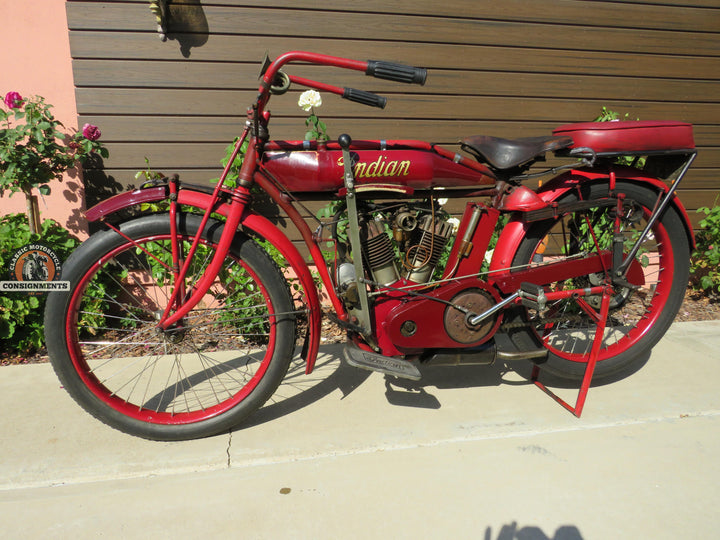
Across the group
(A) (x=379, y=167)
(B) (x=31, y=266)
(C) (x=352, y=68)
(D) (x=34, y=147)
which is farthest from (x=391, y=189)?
(D) (x=34, y=147)

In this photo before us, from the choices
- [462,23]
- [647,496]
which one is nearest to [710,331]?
[647,496]

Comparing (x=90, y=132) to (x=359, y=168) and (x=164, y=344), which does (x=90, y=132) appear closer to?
(x=164, y=344)

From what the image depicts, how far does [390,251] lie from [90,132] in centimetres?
223

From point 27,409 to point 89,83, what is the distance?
6.96ft

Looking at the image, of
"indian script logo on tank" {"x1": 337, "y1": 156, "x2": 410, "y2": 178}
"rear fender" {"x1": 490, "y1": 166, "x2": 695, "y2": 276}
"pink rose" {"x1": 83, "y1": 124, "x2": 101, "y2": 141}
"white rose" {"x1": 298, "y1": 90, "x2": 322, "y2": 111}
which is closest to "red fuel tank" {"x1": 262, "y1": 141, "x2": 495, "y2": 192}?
"indian script logo on tank" {"x1": 337, "y1": 156, "x2": 410, "y2": 178}

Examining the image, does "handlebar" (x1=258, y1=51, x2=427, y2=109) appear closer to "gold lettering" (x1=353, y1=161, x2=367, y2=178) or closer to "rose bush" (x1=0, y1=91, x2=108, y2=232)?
"gold lettering" (x1=353, y1=161, x2=367, y2=178)

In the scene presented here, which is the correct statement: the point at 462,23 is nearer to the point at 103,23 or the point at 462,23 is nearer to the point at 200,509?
the point at 103,23

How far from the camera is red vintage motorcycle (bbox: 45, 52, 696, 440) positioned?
1.97 m

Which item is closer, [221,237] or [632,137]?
[221,237]

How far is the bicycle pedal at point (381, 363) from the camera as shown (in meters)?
2.05

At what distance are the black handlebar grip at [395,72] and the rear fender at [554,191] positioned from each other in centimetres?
84

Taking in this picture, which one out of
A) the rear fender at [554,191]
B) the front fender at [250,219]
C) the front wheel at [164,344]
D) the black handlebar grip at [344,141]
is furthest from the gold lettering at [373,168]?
the rear fender at [554,191]

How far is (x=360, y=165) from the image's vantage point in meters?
1.98

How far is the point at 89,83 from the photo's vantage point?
3197 mm
